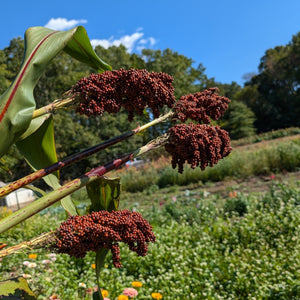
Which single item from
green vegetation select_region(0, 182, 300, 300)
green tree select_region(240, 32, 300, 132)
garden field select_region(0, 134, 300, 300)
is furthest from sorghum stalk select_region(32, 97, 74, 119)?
green tree select_region(240, 32, 300, 132)

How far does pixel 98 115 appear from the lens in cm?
88

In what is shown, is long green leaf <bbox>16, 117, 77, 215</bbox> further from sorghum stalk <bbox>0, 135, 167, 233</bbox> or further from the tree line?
the tree line

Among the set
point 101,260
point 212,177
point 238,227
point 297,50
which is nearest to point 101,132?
point 212,177

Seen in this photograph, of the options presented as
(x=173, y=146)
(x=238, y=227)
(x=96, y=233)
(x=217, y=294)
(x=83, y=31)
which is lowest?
(x=217, y=294)

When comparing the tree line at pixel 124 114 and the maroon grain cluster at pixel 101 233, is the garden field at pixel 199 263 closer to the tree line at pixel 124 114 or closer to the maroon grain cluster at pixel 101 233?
the maroon grain cluster at pixel 101 233

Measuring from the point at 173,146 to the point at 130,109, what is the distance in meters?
0.17

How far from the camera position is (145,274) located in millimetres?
3883

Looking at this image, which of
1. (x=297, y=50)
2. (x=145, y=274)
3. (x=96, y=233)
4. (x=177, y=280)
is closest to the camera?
(x=96, y=233)

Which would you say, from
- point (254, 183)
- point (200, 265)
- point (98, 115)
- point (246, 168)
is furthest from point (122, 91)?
point (246, 168)

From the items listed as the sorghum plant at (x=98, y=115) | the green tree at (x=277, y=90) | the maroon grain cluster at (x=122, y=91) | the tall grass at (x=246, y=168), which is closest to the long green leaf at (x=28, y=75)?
the sorghum plant at (x=98, y=115)

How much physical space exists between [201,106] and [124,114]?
96.0ft

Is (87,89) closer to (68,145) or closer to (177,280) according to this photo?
(177,280)

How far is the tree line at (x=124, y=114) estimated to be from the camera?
70.1 ft

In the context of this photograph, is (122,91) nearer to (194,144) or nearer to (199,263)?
Answer: (194,144)
